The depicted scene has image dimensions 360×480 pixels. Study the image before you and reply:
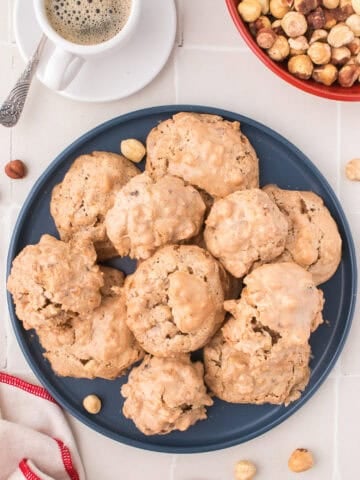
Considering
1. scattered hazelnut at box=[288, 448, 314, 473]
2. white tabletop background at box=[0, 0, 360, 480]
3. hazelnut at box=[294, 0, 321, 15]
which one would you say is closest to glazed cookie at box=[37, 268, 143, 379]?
white tabletop background at box=[0, 0, 360, 480]

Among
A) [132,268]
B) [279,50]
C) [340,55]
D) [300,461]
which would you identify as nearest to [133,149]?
[132,268]

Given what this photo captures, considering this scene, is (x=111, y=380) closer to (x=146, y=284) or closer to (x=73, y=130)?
(x=146, y=284)

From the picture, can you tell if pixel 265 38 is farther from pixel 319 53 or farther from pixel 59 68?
pixel 59 68

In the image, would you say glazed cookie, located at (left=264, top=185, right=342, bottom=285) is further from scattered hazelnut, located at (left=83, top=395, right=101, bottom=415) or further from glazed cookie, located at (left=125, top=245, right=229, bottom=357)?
scattered hazelnut, located at (left=83, top=395, right=101, bottom=415)

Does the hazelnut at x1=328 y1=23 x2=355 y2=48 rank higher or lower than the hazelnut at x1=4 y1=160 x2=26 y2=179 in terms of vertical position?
higher

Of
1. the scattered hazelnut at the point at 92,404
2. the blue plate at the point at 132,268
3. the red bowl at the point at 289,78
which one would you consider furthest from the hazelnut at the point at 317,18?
the scattered hazelnut at the point at 92,404

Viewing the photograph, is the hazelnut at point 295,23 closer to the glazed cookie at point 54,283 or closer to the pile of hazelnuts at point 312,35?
the pile of hazelnuts at point 312,35
